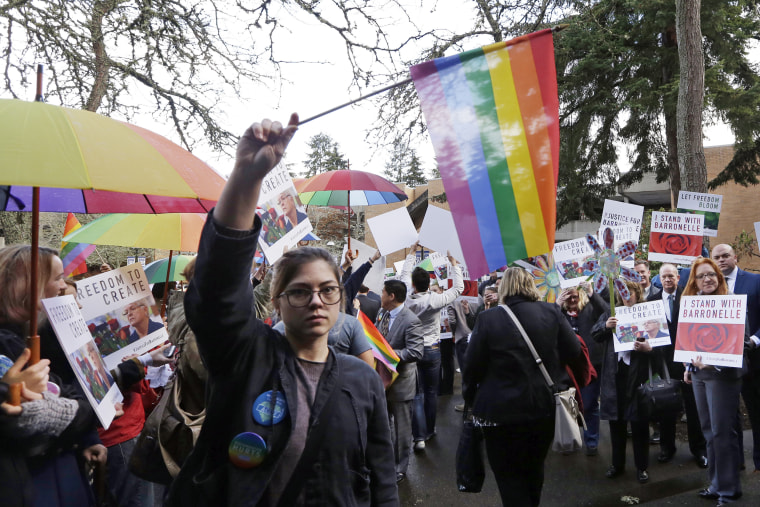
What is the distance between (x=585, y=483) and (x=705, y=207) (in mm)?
3213

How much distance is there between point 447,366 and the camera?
9.46m

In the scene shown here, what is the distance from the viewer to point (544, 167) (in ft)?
8.53

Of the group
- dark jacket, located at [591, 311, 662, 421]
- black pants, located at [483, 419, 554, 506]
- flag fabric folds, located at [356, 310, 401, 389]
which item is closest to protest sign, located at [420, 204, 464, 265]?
flag fabric folds, located at [356, 310, 401, 389]

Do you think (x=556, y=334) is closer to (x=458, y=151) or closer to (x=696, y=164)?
(x=458, y=151)

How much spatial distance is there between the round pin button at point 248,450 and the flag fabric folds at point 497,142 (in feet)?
4.56

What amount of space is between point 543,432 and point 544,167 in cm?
201

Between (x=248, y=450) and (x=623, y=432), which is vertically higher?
(x=248, y=450)

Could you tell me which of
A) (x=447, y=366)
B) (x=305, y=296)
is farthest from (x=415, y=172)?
(x=305, y=296)

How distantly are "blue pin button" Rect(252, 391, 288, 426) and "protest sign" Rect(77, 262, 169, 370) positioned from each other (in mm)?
1880

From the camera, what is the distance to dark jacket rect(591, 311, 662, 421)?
5258 mm

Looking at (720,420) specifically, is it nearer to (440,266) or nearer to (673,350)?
(673,350)

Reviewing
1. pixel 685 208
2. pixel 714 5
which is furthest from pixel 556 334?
pixel 714 5

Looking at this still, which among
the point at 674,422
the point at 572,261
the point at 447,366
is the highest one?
the point at 572,261

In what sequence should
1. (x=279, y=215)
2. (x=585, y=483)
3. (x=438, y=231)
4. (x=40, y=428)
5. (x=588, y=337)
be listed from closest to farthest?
(x=40, y=428) < (x=279, y=215) < (x=438, y=231) < (x=585, y=483) < (x=588, y=337)
